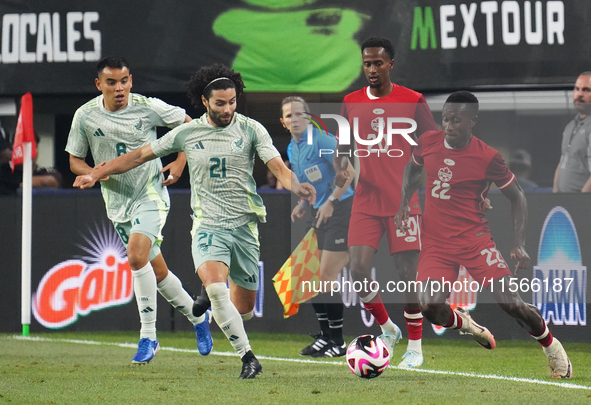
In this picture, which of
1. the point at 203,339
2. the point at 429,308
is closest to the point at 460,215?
the point at 429,308

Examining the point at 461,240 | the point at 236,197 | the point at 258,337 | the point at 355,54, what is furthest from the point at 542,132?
the point at 236,197

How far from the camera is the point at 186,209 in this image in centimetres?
1066

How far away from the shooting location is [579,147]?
383 inches

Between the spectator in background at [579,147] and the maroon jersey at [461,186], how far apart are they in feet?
7.87

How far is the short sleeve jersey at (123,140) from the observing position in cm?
824

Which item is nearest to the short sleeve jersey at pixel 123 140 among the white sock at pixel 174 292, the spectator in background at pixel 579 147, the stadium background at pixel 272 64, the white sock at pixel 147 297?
the white sock at pixel 147 297

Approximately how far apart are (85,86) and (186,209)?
1766 millimetres

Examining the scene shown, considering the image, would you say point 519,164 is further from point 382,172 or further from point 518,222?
point 518,222

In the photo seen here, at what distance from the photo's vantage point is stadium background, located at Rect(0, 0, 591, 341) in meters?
10.1

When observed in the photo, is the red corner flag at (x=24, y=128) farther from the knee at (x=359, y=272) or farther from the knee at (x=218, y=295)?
the knee at (x=218, y=295)

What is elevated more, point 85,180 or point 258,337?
point 85,180

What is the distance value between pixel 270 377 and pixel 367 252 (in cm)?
170

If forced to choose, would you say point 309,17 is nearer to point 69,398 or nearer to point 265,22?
point 265,22

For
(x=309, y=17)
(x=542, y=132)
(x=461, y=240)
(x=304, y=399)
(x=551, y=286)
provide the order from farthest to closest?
(x=542, y=132) → (x=309, y=17) → (x=551, y=286) → (x=461, y=240) → (x=304, y=399)
